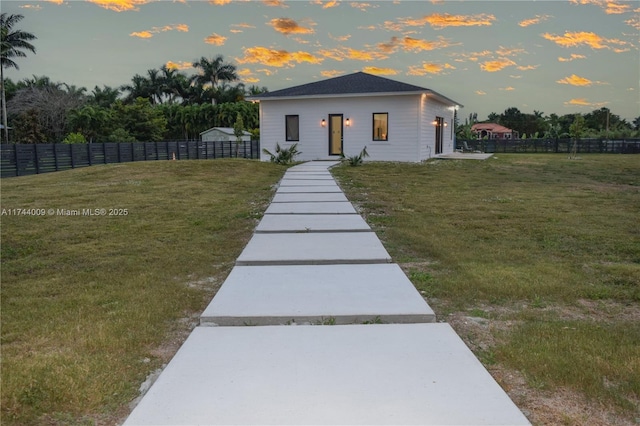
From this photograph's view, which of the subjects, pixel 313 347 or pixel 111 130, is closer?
pixel 313 347

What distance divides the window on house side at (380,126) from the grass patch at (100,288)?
1055 centimetres

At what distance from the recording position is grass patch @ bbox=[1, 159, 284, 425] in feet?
7.07

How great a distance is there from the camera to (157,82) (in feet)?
162

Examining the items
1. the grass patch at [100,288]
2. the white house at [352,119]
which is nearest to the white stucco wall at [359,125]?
the white house at [352,119]

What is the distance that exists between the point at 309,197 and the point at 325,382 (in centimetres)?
649

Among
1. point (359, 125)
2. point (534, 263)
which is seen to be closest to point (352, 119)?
point (359, 125)

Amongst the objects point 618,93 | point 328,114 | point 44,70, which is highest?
point 44,70

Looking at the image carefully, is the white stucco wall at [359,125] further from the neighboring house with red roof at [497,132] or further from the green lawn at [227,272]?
the neighboring house with red roof at [497,132]

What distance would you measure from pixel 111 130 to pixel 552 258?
35.5 metres

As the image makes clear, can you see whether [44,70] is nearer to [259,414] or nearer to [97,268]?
[97,268]

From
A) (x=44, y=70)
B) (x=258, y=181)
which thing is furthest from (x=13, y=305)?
(x=44, y=70)

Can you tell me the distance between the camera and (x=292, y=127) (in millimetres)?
19406

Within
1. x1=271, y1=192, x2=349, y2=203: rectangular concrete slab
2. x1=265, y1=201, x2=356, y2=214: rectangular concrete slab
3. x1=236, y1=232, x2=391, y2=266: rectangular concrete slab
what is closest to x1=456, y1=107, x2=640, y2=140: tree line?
x1=271, y1=192, x2=349, y2=203: rectangular concrete slab

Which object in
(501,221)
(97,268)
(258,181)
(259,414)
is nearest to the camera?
(259,414)
